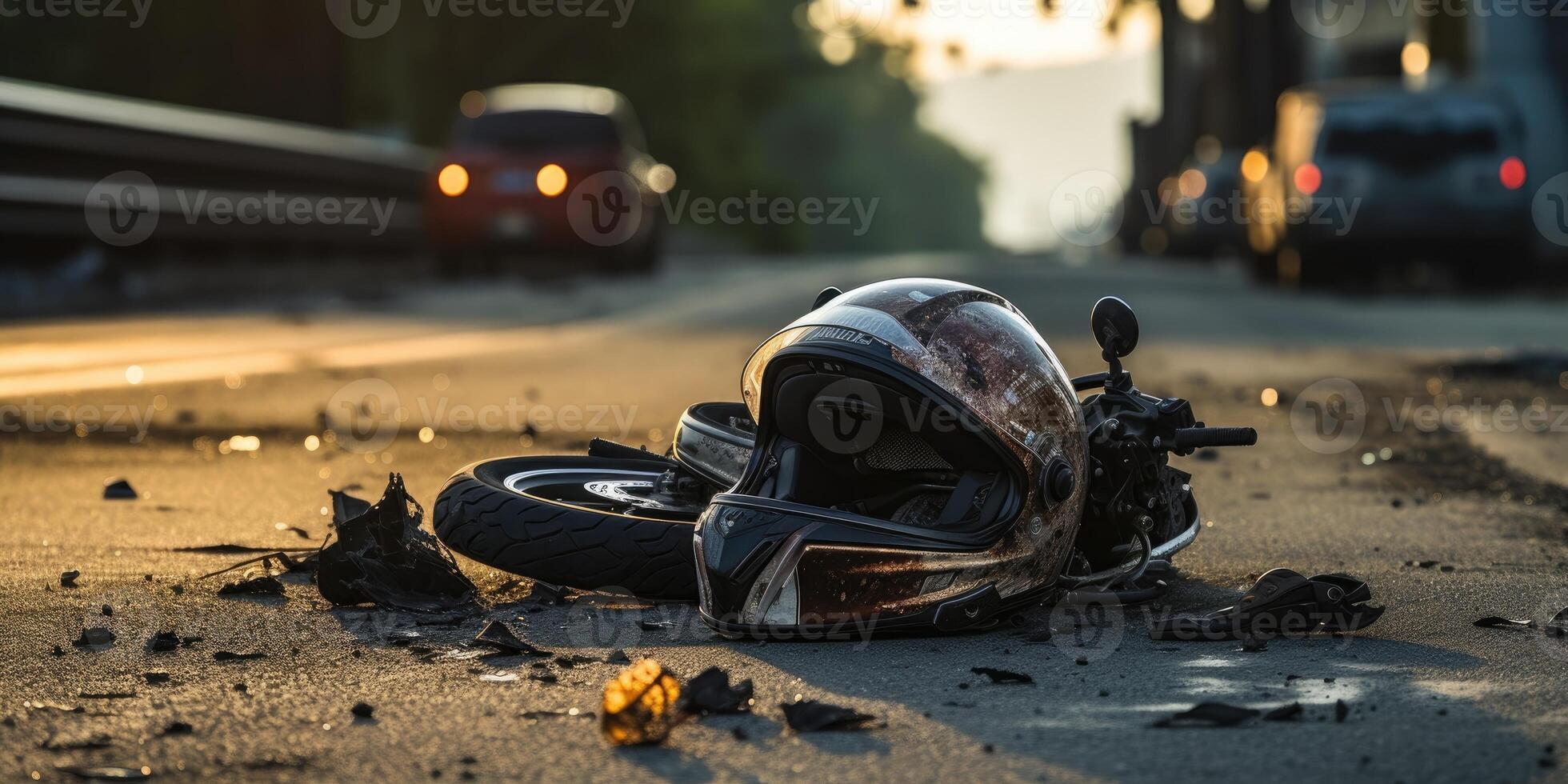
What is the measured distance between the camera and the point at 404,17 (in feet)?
165

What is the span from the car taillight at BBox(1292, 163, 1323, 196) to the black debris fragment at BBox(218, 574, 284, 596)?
17.1m

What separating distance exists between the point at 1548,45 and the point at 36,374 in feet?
64.8

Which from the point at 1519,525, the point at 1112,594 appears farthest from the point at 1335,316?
the point at 1112,594

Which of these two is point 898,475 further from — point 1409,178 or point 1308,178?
point 1308,178

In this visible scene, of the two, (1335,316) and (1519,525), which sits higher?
(1335,316)

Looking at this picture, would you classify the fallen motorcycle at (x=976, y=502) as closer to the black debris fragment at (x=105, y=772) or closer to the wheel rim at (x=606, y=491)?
the wheel rim at (x=606, y=491)

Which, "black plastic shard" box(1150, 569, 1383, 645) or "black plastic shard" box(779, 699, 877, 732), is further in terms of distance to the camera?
"black plastic shard" box(1150, 569, 1383, 645)

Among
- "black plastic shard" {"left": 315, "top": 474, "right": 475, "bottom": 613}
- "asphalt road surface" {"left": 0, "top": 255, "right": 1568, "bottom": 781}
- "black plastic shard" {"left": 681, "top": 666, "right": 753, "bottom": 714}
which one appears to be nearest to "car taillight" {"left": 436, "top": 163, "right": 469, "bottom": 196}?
"asphalt road surface" {"left": 0, "top": 255, "right": 1568, "bottom": 781}

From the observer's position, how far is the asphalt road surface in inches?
135

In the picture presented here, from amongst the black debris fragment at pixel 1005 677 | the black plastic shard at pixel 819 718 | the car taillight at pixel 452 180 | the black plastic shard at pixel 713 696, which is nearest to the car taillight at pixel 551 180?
the car taillight at pixel 452 180

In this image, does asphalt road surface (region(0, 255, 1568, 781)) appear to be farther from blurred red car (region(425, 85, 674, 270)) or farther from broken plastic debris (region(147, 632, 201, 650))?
blurred red car (region(425, 85, 674, 270))

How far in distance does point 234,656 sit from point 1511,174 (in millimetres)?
18077

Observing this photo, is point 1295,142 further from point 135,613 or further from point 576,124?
point 135,613

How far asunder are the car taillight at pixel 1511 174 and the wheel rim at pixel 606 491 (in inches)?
639
